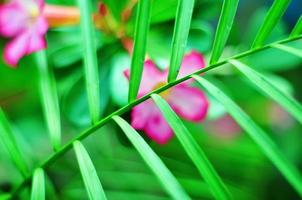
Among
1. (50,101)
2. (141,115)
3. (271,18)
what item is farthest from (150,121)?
(271,18)

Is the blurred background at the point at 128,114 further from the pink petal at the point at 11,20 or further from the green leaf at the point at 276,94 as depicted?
the green leaf at the point at 276,94

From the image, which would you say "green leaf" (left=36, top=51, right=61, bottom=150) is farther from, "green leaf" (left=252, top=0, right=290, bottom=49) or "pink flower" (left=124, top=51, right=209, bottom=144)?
"green leaf" (left=252, top=0, right=290, bottom=49)

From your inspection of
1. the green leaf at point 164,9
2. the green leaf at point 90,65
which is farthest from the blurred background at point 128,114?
the green leaf at point 90,65

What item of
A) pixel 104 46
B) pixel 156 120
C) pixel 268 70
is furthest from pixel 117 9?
pixel 268 70

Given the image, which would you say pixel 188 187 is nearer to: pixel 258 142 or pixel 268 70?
pixel 268 70

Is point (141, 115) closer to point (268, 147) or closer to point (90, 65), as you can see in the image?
point (90, 65)

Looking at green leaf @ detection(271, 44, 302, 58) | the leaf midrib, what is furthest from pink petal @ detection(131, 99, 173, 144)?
green leaf @ detection(271, 44, 302, 58)
